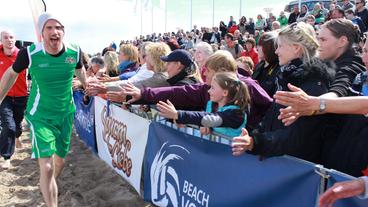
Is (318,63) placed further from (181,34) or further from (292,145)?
(181,34)

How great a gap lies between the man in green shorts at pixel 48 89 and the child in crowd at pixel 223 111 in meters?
1.69

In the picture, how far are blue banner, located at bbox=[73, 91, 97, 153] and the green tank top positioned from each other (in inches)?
80.3

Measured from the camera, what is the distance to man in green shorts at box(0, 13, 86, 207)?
4090 mm

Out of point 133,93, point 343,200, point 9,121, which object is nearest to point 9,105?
point 9,121

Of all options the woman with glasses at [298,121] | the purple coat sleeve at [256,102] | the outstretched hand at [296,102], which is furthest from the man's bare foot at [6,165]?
the outstretched hand at [296,102]

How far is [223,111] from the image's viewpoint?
10.1 ft

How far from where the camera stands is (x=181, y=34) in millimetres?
23391

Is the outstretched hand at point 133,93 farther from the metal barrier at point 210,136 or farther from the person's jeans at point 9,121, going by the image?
the person's jeans at point 9,121

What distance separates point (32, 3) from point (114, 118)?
5514 mm

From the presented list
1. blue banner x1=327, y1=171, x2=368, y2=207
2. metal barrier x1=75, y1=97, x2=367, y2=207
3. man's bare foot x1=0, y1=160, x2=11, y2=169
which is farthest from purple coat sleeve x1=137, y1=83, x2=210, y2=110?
man's bare foot x1=0, y1=160, x2=11, y2=169

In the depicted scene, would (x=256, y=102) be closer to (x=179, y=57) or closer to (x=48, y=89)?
(x=179, y=57)

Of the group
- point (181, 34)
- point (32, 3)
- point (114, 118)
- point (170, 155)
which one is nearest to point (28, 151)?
point (114, 118)

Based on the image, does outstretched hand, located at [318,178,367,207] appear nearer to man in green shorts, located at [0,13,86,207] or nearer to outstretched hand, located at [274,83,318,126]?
outstretched hand, located at [274,83,318,126]

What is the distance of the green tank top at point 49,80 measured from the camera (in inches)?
167
